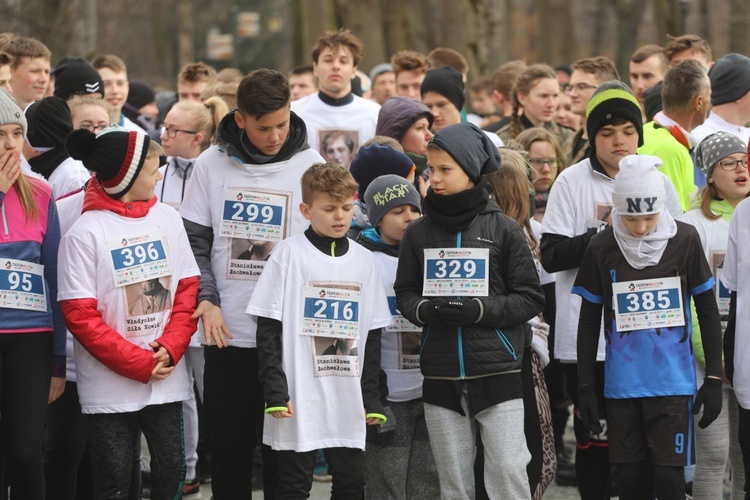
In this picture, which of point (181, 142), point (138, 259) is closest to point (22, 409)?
point (138, 259)

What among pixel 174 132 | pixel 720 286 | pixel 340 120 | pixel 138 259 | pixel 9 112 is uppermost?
pixel 340 120

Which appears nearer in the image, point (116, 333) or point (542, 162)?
point (116, 333)

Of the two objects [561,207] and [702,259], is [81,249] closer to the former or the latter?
[561,207]

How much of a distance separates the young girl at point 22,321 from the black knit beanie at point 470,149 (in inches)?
78.5

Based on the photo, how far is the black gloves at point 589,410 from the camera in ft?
18.2

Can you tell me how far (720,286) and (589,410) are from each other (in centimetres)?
117

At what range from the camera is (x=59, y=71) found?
831cm

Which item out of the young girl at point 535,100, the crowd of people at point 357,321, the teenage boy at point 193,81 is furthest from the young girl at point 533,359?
the teenage boy at point 193,81

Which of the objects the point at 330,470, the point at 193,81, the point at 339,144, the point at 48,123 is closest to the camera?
the point at 330,470

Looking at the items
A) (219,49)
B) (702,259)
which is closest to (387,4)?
(219,49)

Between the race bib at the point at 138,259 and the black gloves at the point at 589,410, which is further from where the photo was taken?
the black gloves at the point at 589,410

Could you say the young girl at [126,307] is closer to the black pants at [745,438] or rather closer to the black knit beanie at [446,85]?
the black pants at [745,438]

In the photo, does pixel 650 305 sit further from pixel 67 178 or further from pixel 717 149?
pixel 67 178

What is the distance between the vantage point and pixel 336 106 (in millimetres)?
8516
